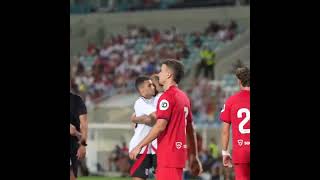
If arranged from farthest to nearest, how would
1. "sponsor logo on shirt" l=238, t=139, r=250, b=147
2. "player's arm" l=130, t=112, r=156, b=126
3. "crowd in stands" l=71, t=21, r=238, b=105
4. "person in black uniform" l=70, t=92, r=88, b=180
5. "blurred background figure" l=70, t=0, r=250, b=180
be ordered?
"crowd in stands" l=71, t=21, r=238, b=105
"blurred background figure" l=70, t=0, r=250, b=180
"player's arm" l=130, t=112, r=156, b=126
"person in black uniform" l=70, t=92, r=88, b=180
"sponsor logo on shirt" l=238, t=139, r=250, b=147

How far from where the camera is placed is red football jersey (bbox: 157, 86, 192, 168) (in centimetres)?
880

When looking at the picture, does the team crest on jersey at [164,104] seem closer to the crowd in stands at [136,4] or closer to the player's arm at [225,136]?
the player's arm at [225,136]

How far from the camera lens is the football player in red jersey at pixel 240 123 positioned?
8.94m

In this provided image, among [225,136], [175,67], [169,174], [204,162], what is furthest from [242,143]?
[204,162]

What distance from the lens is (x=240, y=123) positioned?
8969mm

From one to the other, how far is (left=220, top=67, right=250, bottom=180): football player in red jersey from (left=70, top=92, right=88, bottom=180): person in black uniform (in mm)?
2145

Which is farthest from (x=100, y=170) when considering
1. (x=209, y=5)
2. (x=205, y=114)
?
(x=209, y=5)

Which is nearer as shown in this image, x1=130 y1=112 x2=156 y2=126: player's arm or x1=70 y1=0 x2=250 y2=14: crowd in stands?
x1=130 y1=112 x2=156 y2=126: player's arm

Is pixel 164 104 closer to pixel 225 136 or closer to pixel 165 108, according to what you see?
pixel 165 108

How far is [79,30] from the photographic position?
1464 inches

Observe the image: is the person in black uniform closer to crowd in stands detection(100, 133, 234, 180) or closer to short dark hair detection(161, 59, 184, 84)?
short dark hair detection(161, 59, 184, 84)

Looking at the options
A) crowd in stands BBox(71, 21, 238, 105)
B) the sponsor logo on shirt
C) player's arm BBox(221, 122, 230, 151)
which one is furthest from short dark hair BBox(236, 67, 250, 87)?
crowd in stands BBox(71, 21, 238, 105)

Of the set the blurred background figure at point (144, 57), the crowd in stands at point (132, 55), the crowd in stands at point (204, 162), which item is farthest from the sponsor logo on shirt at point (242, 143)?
the crowd in stands at point (132, 55)
